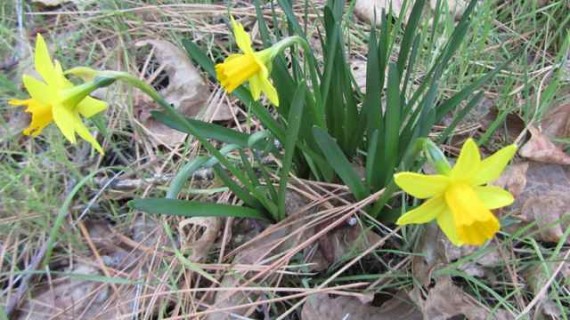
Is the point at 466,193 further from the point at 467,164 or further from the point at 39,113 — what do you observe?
the point at 39,113

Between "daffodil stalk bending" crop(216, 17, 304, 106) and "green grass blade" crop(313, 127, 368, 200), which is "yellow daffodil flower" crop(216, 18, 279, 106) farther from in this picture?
"green grass blade" crop(313, 127, 368, 200)

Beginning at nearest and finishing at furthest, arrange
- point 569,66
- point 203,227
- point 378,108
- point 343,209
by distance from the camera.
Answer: point 378,108 → point 343,209 → point 203,227 → point 569,66

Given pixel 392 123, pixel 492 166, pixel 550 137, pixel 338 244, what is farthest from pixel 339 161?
pixel 550 137

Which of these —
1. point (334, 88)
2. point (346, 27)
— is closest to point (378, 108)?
point (334, 88)

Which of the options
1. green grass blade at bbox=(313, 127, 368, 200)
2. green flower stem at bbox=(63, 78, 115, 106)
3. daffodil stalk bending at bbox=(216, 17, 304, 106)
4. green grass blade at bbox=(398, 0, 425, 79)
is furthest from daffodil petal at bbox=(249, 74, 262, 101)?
green grass blade at bbox=(398, 0, 425, 79)

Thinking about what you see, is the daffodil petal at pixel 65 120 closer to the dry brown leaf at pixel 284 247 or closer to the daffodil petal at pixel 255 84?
the daffodil petal at pixel 255 84

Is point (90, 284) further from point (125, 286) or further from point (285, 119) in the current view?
point (285, 119)
